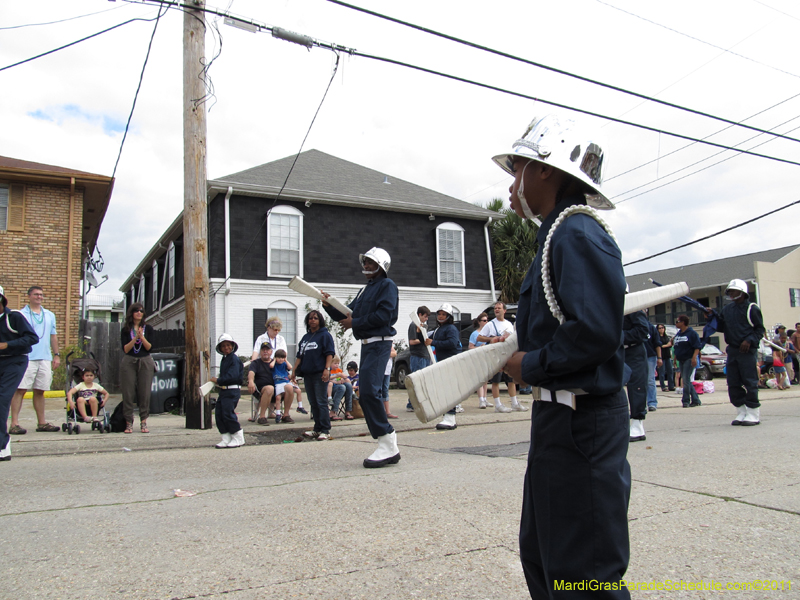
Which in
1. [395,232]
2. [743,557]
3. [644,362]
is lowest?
[743,557]

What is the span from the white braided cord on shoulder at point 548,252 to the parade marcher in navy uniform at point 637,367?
5564 millimetres

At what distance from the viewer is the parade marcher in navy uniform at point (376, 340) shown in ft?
17.7

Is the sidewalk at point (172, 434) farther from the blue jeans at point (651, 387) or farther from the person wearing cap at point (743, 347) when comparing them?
the person wearing cap at point (743, 347)

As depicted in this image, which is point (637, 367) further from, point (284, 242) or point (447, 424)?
point (284, 242)

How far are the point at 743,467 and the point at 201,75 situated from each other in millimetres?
8337

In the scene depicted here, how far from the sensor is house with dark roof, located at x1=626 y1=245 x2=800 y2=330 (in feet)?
111

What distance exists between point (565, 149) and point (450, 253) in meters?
20.7

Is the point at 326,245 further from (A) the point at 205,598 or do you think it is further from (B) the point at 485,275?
(A) the point at 205,598

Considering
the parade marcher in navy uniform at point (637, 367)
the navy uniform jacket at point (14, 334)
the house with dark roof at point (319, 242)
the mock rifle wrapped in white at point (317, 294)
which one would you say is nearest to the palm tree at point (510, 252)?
the house with dark roof at point (319, 242)

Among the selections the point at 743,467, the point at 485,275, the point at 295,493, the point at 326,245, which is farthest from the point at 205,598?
the point at 485,275

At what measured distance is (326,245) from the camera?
2034 cm

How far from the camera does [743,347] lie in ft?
26.0

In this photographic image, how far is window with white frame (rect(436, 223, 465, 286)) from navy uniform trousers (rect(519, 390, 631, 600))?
2042cm

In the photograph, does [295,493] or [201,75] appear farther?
[201,75]
